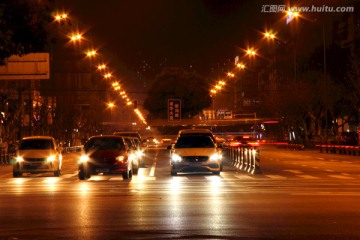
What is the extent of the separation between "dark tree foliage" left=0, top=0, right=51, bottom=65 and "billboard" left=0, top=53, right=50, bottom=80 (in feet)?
55.1

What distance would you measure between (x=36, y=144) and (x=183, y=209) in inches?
727

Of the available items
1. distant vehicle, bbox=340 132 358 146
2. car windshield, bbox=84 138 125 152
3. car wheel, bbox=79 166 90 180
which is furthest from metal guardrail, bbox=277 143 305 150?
car wheel, bbox=79 166 90 180

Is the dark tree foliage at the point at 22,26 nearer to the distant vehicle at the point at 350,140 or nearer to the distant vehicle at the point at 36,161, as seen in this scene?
the distant vehicle at the point at 36,161

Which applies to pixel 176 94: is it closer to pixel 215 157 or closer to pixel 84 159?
pixel 215 157

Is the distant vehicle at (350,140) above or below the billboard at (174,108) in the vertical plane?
below

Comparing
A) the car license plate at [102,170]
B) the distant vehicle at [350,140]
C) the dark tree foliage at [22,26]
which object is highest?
the dark tree foliage at [22,26]

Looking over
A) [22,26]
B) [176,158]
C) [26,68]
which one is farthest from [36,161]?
[26,68]

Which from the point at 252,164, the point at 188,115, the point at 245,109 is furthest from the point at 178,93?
the point at 252,164

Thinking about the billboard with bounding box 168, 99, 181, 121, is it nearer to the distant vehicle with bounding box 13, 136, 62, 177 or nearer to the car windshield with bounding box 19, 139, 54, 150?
the car windshield with bounding box 19, 139, 54, 150

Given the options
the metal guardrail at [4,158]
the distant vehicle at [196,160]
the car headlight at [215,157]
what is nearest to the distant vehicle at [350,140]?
the metal guardrail at [4,158]

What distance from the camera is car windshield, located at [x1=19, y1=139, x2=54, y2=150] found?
35.7 metres

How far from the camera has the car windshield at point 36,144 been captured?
117 feet

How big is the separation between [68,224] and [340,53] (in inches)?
3414

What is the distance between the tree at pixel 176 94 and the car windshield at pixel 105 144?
3964 inches
